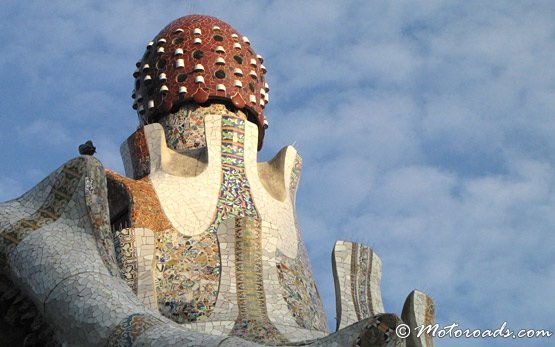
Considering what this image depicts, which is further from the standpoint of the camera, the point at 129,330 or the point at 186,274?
the point at 186,274

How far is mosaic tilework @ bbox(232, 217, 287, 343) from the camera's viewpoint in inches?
334

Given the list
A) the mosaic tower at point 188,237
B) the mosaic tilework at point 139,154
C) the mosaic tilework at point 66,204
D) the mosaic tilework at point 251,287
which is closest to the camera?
the mosaic tower at point 188,237

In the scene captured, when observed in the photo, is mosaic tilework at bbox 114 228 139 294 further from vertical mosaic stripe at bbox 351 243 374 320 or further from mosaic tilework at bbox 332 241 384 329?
vertical mosaic stripe at bbox 351 243 374 320

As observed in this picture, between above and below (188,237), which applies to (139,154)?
above

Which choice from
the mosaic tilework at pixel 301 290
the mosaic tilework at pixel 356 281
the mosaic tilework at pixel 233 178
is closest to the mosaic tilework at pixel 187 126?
the mosaic tilework at pixel 233 178

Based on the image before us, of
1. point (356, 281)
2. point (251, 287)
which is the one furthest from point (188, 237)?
point (356, 281)

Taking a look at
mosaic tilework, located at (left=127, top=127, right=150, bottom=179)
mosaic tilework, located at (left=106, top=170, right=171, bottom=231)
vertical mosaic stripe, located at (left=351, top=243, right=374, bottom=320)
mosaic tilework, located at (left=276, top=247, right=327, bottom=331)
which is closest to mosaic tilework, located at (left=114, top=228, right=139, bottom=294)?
mosaic tilework, located at (left=106, top=170, right=171, bottom=231)

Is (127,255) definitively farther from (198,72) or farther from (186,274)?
(198,72)

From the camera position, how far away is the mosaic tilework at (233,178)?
9.73m

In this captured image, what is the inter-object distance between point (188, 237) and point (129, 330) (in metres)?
3.13

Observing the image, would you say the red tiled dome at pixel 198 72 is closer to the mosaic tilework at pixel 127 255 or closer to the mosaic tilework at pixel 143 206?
the mosaic tilework at pixel 143 206

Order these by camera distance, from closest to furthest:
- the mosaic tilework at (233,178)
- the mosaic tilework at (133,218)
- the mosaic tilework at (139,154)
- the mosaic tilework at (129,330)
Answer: the mosaic tilework at (129,330) → the mosaic tilework at (133,218) → the mosaic tilework at (233,178) → the mosaic tilework at (139,154)

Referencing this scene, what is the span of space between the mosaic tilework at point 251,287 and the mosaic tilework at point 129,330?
2.06 meters

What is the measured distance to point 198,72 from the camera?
10570 mm
